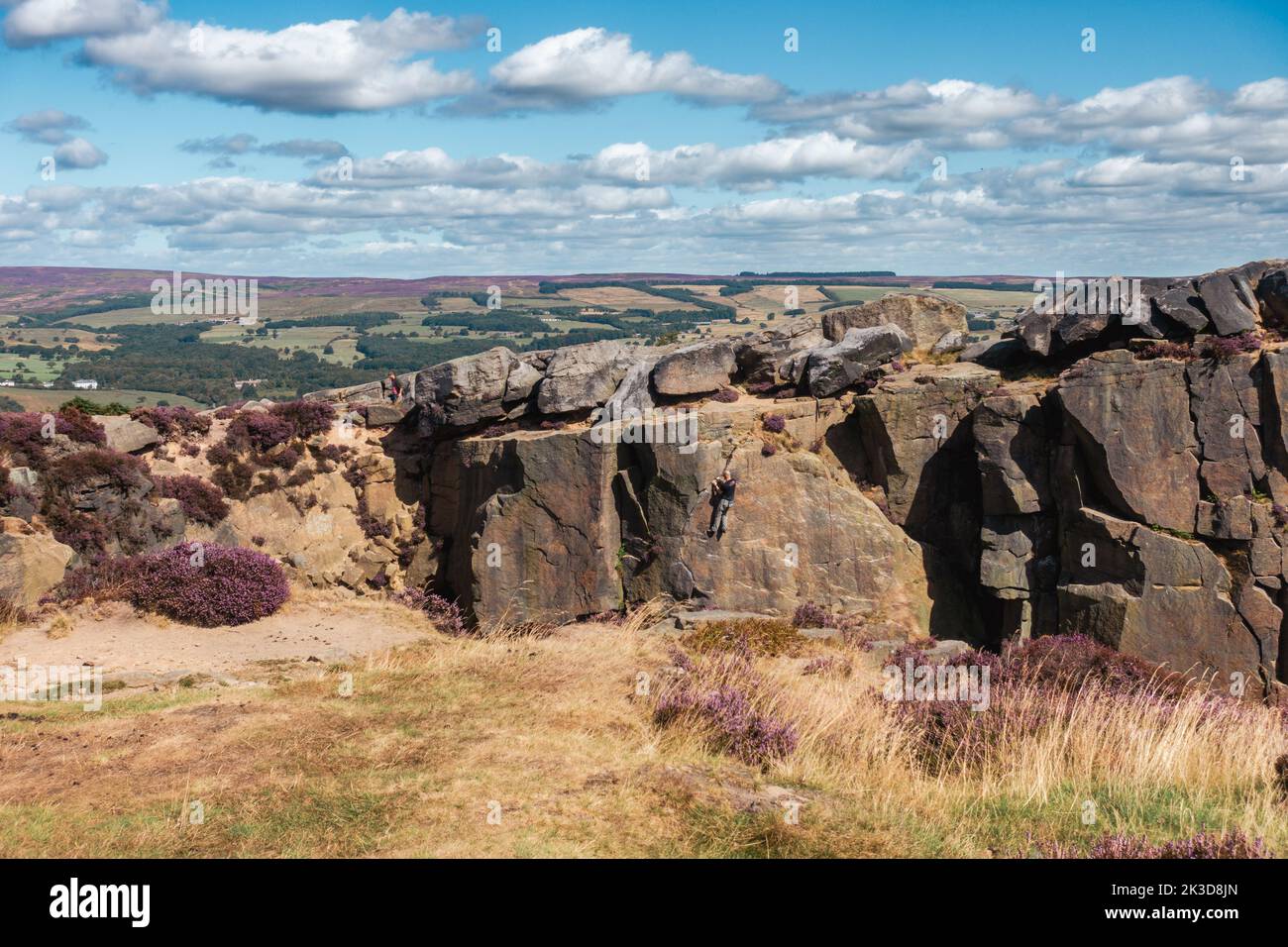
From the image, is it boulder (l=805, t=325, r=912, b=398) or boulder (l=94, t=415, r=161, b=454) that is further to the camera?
boulder (l=94, t=415, r=161, b=454)

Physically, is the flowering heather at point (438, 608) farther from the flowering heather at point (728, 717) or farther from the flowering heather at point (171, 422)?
the flowering heather at point (728, 717)

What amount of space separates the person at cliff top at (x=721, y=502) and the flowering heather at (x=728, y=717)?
11.2 metres

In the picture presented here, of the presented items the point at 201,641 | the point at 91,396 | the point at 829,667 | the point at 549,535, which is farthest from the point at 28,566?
the point at 91,396

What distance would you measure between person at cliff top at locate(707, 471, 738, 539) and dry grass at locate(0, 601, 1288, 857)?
35.7ft

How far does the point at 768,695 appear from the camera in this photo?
1488 centimetres

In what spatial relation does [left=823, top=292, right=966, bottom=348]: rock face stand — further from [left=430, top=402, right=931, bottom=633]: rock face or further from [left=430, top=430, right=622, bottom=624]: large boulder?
[left=430, top=430, right=622, bottom=624]: large boulder

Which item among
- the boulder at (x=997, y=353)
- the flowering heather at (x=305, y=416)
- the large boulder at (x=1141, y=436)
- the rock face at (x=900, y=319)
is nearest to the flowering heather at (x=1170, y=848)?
the large boulder at (x=1141, y=436)

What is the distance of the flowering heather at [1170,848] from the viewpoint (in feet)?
29.7

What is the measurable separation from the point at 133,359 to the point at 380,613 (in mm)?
135928

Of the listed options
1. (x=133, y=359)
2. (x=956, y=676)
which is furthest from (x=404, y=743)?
(x=133, y=359)

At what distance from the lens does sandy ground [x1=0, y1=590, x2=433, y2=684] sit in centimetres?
2052

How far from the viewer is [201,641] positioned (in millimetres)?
23328

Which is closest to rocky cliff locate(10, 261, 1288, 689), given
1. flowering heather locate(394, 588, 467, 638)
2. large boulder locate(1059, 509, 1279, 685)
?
large boulder locate(1059, 509, 1279, 685)

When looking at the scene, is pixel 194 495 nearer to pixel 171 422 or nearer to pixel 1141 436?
pixel 171 422
